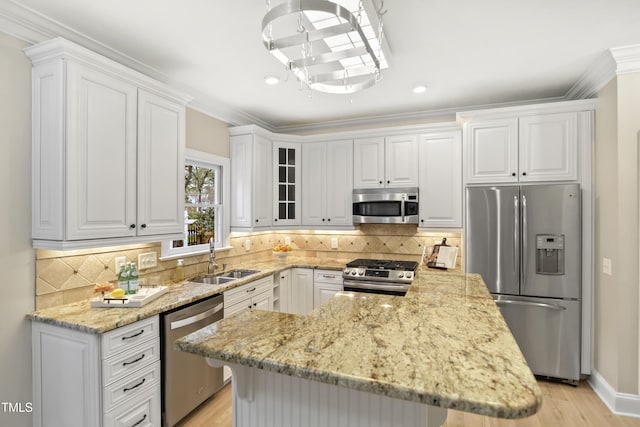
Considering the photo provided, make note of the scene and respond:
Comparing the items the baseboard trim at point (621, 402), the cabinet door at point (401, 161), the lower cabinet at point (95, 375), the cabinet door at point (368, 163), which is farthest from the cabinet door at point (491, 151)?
the lower cabinet at point (95, 375)

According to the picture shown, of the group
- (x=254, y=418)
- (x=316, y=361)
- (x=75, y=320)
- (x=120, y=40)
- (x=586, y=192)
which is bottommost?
(x=254, y=418)

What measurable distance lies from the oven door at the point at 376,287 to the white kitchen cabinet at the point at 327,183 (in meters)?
0.76

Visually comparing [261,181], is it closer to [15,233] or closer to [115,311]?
[115,311]

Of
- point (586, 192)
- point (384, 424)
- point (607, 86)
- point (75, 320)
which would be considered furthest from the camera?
point (586, 192)

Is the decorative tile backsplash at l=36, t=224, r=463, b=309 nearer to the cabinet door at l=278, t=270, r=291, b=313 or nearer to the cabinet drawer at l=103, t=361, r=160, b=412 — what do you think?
the cabinet door at l=278, t=270, r=291, b=313

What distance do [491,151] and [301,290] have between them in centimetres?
250

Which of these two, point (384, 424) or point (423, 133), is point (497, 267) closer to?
point (423, 133)

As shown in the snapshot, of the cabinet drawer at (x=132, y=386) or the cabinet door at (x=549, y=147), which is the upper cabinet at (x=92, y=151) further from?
the cabinet door at (x=549, y=147)

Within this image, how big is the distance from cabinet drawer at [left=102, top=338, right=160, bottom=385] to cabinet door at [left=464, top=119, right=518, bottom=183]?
10.00 feet

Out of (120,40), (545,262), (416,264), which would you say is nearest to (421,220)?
(416,264)

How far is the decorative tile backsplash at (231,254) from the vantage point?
2.16 meters

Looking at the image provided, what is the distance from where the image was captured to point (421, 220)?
12.1 feet

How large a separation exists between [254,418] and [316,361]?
558 millimetres

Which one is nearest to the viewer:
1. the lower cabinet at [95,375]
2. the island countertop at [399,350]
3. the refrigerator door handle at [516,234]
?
the island countertop at [399,350]
